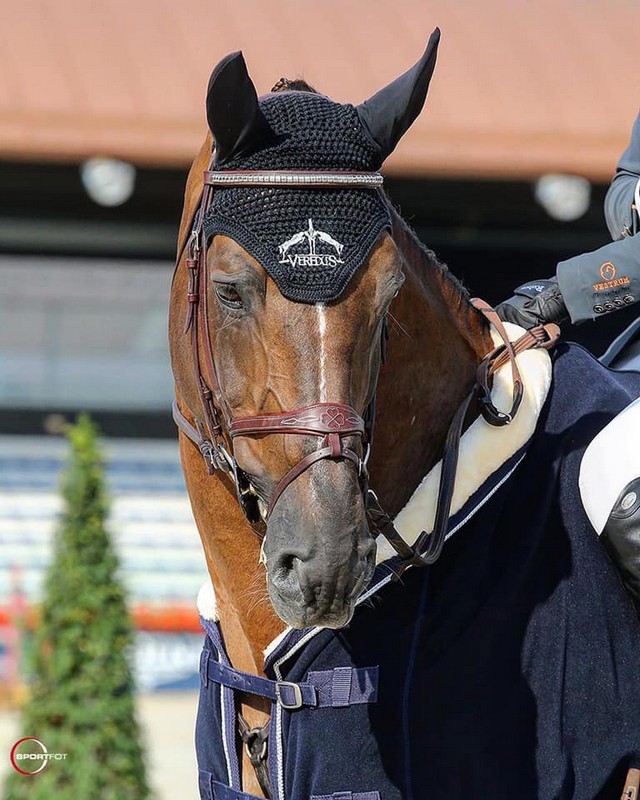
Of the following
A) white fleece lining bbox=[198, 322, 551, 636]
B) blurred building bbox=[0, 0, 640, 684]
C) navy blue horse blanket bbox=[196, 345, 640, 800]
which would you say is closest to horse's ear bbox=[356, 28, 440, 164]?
white fleece lining bbox=[198, 322, 551, 636]

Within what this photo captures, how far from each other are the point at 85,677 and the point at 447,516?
292 cm

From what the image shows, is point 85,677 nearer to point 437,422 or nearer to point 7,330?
point 437,422

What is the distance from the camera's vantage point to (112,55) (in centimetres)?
633

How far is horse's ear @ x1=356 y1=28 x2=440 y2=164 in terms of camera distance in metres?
1.95

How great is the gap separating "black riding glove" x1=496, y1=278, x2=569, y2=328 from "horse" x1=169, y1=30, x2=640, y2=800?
0.11 m

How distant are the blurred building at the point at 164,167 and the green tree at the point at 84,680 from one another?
85.7 inches

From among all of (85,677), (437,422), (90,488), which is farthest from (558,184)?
(437,422)

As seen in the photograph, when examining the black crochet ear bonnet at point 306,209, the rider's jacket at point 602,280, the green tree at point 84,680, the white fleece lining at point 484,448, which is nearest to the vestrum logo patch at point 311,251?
the black crochet ear bonnet at point 306,209

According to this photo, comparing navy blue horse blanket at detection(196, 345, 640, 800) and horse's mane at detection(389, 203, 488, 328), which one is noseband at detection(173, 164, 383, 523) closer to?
horse's mane at detection(389, 203, 488, 328)

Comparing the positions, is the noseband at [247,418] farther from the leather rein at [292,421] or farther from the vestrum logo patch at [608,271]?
the vestrum logo patch at [608,271]

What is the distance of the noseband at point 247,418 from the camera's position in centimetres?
175

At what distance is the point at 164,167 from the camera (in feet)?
19.7

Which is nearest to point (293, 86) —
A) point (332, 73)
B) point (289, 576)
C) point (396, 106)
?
point (396, 106)

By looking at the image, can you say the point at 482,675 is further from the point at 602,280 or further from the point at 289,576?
the point at 602,280
